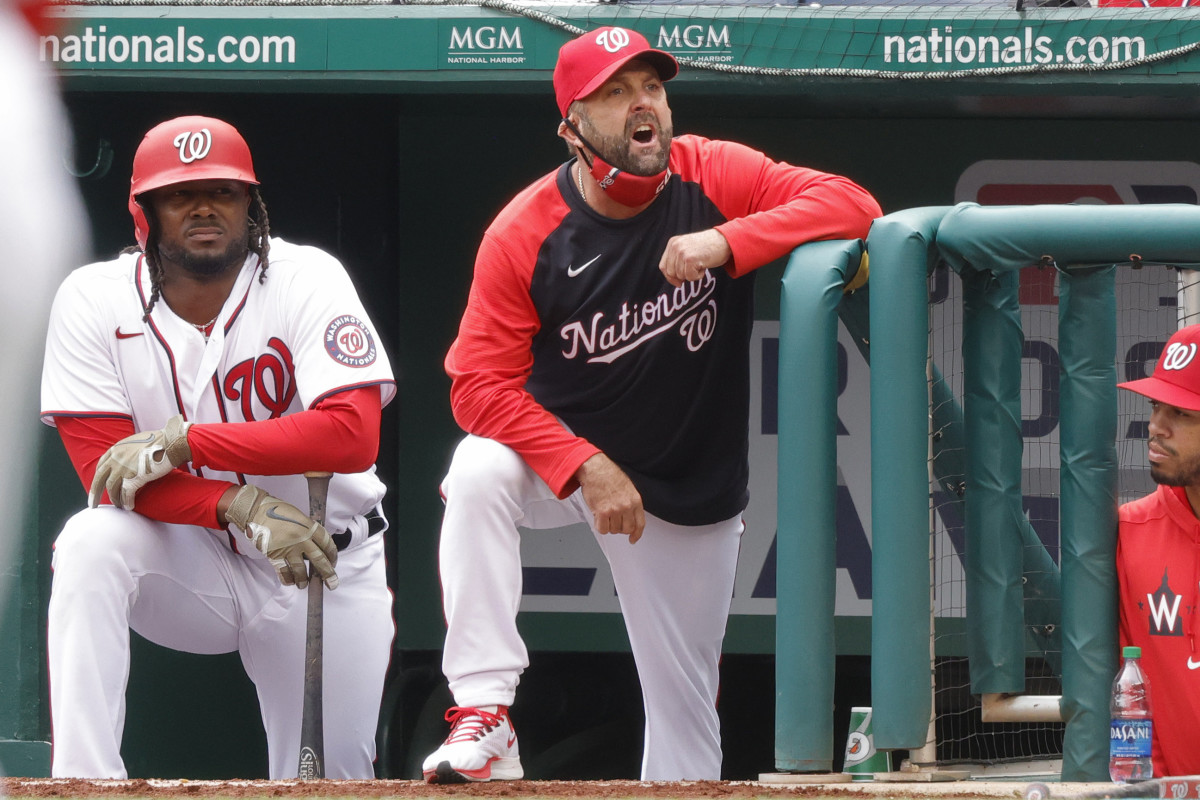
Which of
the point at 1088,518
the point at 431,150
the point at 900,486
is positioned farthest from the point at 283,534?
the point at 431,150

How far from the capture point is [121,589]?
3.15 m

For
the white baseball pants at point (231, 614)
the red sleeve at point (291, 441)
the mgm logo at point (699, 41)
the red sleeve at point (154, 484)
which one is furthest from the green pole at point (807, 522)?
the mgm logo at point (699, 41)

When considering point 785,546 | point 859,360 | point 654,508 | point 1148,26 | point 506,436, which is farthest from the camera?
point 859,360

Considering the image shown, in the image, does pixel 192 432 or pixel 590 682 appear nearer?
pixel 192 432

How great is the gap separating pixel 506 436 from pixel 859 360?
7.75ft

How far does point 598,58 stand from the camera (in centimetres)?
318

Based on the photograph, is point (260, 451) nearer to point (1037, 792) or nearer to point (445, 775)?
point (445, 775)

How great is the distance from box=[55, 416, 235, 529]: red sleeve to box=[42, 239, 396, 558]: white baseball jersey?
3 centimetres

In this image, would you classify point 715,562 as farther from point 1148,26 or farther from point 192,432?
point 1148,26

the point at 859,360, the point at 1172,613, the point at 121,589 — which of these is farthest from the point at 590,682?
the point at 1172,613

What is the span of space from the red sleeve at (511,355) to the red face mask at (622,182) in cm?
10

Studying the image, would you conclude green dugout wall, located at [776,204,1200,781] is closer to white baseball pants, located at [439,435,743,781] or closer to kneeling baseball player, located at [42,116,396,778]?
white baseball pants, located at [439,435,743,781]

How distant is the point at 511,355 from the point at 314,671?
0.79m

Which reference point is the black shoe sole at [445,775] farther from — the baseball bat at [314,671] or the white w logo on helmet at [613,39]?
the white w logo on helmet at [613,39]
